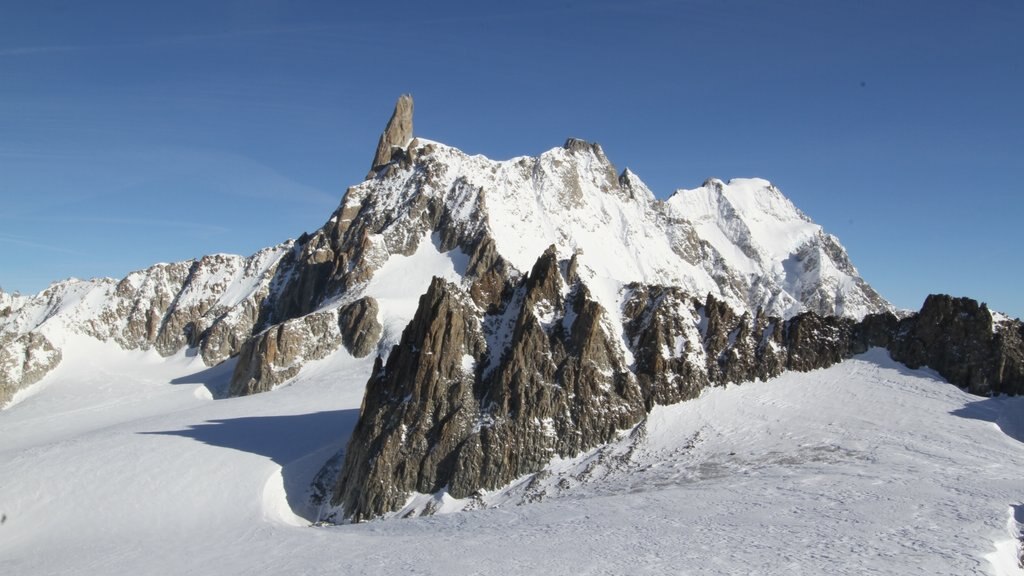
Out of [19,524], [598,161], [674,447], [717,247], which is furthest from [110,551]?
[717,247]

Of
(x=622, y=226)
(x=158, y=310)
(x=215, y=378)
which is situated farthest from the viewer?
(x=622, y=226)

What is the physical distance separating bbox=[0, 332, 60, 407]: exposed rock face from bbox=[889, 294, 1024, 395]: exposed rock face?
113 m

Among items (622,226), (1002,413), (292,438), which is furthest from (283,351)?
(622,226)

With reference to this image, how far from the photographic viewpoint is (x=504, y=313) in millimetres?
53375

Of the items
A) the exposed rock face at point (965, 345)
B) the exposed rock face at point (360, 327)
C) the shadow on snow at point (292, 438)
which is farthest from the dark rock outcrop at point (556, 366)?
the exposed rock face at point (360, 327)

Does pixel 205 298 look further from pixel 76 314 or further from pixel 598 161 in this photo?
pixel 598 161

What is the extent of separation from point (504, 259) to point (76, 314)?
259 feet

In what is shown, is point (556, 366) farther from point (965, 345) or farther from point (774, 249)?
point (774, 249)

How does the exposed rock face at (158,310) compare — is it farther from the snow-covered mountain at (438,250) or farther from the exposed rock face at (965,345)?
the exposed rock face at (965,345)

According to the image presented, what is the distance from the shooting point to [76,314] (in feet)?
388

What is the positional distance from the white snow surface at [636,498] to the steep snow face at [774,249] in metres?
94.7

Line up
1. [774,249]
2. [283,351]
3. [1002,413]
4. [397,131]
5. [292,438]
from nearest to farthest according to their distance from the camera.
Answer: [1002,413]
[292,438]
[283,351]
[397,131]
[774,249]

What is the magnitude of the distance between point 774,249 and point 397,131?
92.2 metres

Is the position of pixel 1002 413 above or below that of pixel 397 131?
below
